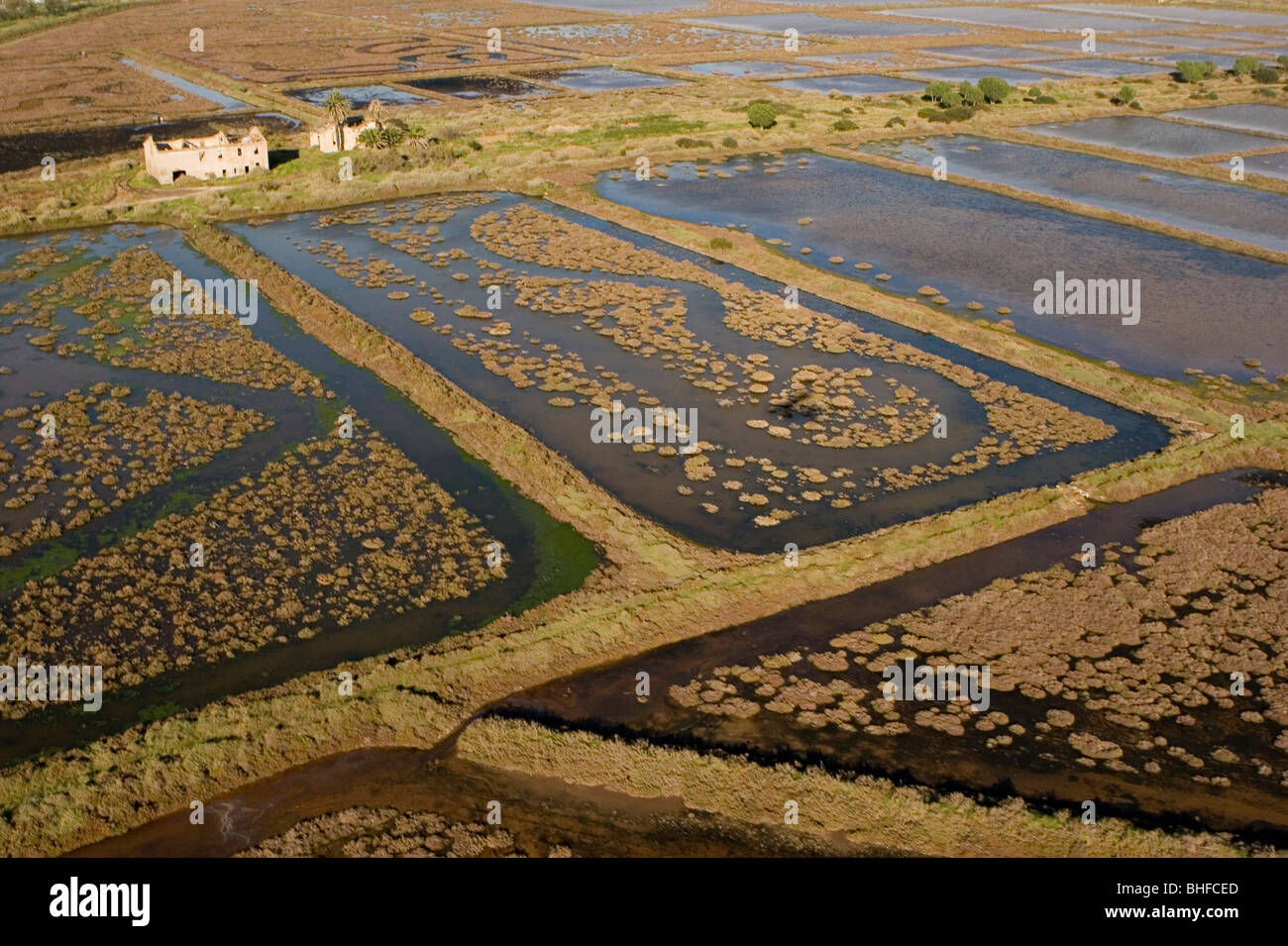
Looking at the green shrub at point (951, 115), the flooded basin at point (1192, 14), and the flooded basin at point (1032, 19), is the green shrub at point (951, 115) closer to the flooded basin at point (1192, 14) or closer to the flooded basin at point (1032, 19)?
the flooded basin at point (1032, 19)

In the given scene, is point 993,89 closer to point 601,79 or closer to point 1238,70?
point 1238,70

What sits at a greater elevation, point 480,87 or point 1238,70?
point 1238,70

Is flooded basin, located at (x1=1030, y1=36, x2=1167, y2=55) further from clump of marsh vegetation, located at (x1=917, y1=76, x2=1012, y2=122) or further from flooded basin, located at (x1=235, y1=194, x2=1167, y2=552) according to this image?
flooded basin, located at (x1=235, y1=194, x2=1167, y2=552)

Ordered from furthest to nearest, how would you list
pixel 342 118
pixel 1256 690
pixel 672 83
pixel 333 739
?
pixel 672 83 < pixel 342 118 < pixel 1256 690 < pixel 333 739

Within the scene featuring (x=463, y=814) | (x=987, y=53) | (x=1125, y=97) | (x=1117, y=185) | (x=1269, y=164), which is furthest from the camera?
(x=987, y=53)

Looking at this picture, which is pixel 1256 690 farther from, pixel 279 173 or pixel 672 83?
pixel 672 83

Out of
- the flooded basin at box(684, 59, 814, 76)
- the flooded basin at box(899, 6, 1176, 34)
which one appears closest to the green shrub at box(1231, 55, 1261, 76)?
the flooded basin at box(684, 59, 814, 76)

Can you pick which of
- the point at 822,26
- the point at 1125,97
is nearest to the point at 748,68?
the point at 1125,97
